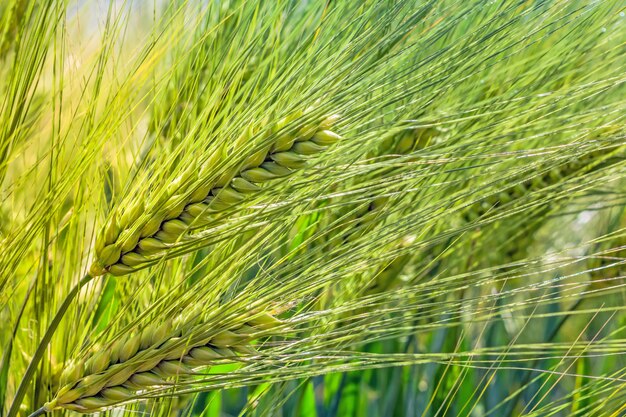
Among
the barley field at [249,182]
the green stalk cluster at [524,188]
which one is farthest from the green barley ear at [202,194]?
the green stalk cluster at [524,188]

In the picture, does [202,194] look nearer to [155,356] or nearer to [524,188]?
[155,356]

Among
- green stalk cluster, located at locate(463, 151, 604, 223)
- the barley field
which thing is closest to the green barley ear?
the barley field

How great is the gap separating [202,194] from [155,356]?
104 mm

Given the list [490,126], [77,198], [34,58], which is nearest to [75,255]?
[77,198]

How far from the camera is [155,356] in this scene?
1.68 ft

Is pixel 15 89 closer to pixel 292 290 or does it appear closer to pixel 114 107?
pixel 114 107

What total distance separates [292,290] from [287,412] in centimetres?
47

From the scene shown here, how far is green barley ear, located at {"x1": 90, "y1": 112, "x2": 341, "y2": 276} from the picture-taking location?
47 centimetres

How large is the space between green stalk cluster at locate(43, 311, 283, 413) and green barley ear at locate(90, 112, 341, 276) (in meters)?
0.05

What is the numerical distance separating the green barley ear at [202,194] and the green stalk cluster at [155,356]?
1.9 inches

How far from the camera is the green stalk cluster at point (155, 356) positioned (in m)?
0.51

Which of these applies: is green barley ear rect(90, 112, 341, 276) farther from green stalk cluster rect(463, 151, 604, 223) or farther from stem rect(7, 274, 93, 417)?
green stalk cluster rect(463, 151, 604, 223)

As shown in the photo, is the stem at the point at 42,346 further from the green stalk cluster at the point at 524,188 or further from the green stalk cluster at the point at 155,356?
the green stalk cluster at the point at 524,188

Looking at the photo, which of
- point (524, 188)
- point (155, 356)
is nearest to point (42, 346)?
point (155, 356)
